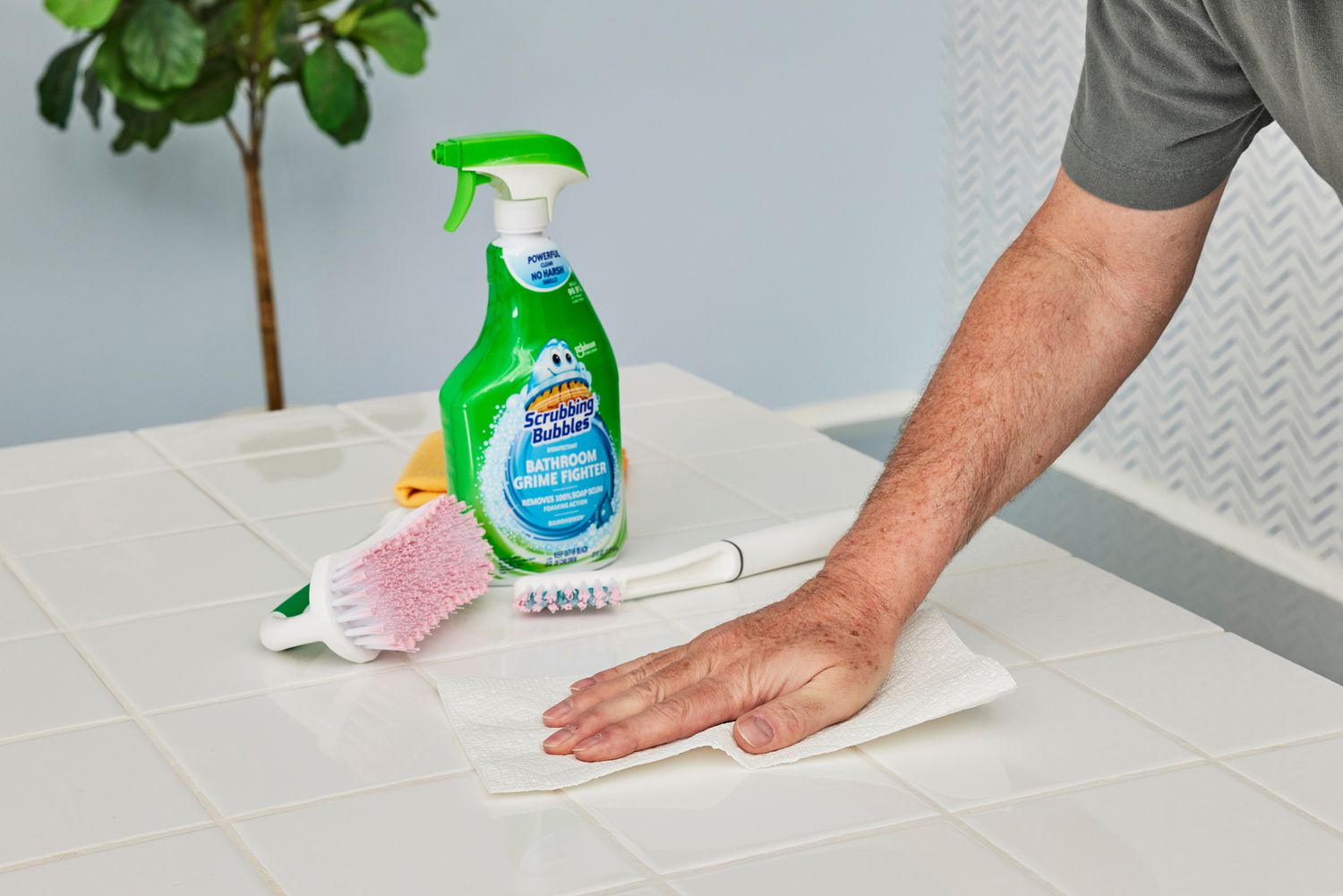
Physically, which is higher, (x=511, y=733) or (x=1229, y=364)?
(x=511, y=733)

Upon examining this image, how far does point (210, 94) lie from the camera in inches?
71.1

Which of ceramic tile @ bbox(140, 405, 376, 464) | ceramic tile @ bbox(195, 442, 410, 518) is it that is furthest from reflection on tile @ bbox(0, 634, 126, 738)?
ceramic tile @ bbox(140, 405, 376, 464)

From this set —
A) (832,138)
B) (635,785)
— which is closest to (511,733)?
(635,785)

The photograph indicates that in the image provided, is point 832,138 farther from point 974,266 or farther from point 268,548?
point 268,548

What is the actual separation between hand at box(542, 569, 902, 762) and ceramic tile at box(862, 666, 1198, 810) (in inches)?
1.4

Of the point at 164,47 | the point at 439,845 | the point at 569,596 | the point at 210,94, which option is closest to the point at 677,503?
the point at 569,596

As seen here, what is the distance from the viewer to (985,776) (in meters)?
0.60

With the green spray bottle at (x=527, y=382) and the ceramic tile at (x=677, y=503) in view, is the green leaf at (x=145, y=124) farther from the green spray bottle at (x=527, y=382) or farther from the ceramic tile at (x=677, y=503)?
the green spray bottle at (x=527, y=382)

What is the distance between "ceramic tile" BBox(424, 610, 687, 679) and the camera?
0.73 m

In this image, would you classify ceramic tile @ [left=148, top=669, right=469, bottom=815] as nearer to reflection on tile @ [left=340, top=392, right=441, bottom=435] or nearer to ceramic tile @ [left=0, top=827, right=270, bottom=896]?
ceramic tile @ [left=0, top=827, right=270, bottom=896]

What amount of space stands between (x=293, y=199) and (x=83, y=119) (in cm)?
30

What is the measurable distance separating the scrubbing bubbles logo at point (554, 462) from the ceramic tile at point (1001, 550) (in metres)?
0.21

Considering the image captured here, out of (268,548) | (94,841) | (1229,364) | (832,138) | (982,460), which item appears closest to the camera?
(94,841)

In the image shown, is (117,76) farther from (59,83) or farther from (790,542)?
(790,542)
